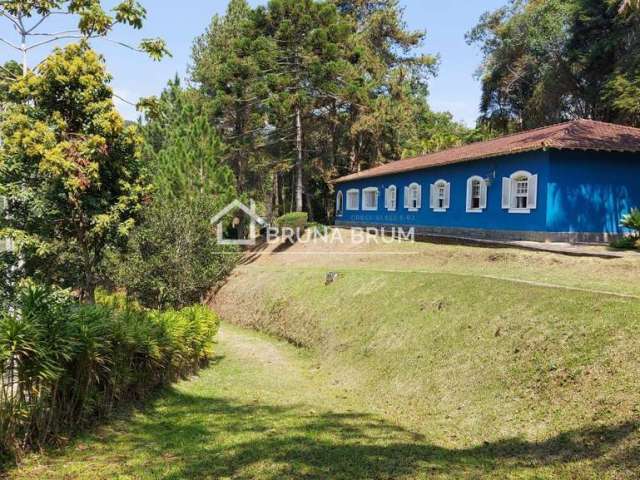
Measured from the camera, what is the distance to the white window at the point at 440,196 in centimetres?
2338

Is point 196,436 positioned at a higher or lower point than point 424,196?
lower

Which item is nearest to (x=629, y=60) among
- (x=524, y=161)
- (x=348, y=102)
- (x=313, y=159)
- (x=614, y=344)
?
(x=524, y=161)

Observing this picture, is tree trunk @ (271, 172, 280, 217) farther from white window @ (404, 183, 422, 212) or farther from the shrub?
the shrub

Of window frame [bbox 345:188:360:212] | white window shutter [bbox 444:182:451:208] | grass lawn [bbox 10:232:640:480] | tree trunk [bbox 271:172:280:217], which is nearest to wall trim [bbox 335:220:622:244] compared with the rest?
white window shutter [bbox 444:182:451:208]

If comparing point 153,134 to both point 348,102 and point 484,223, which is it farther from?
point 484,223

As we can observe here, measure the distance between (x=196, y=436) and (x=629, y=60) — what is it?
2724 cm

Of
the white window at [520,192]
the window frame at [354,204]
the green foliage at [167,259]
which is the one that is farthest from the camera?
the window frame at [354,204]

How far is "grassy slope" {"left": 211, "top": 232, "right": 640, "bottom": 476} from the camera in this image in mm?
6633

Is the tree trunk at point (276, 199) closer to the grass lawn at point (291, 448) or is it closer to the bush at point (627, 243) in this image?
the bush at point (627, 243)

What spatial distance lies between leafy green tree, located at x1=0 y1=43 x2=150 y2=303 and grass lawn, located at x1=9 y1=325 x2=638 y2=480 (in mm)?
5110

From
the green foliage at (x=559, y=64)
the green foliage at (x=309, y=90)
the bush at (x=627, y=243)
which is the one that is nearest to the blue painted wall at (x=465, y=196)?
the bush at (x=627, y=243)

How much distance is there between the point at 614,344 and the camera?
284 inches

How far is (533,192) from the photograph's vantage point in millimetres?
17969

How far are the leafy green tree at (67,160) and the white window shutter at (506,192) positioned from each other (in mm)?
13405
